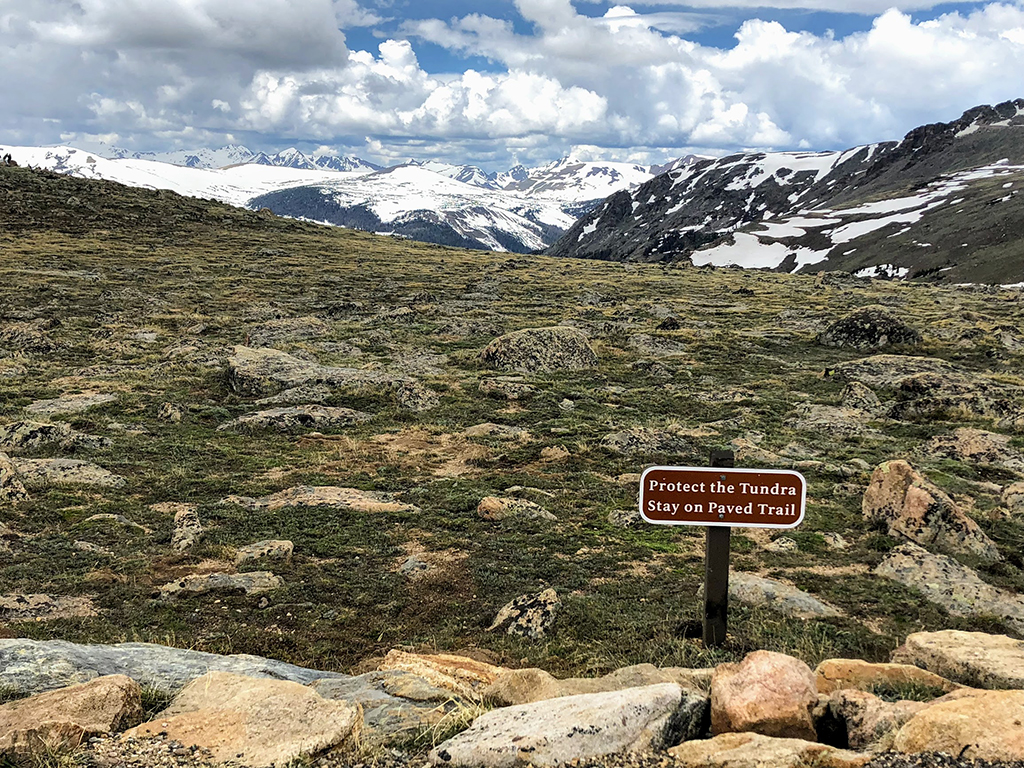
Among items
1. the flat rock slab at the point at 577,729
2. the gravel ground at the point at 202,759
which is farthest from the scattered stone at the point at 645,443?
the gravel ground at the point at 202,759

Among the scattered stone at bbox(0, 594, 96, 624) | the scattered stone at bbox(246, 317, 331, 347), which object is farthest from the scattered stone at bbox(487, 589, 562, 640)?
the scattered stone at bbox(246, 317, 331, 347)

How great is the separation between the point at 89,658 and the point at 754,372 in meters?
29.1

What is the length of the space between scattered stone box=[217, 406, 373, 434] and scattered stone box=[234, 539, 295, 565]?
8.94m

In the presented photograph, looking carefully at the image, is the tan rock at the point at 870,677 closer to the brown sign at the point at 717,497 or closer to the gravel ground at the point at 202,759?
the brown sign at the point at 717,497

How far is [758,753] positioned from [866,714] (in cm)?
130

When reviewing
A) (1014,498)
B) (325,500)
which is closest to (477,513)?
(325,500)

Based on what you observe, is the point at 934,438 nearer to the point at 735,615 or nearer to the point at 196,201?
the point at 735,615

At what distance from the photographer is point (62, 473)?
51.6ft

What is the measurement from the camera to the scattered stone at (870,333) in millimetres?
35875

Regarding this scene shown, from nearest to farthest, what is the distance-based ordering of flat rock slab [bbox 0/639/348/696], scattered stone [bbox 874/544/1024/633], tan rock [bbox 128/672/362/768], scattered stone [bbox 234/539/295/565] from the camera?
tan rock [bbox 128/672/362/768]
flat rock slab [bbox 0/639/348/696]
scattered stone [bbox 874/544/1024/633]
scattered stone [bbox 234/539/295/565]

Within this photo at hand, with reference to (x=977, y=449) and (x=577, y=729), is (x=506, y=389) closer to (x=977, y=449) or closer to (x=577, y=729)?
(x=977, y=449)

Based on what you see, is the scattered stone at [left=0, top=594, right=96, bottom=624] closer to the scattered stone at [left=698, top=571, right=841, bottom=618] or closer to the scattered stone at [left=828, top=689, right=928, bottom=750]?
the scattered stone at [left=698, top=571, right=841, bottom=618]

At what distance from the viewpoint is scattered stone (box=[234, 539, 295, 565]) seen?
12.2 meters

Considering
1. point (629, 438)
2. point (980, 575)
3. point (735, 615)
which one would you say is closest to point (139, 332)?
point (629, 438)
